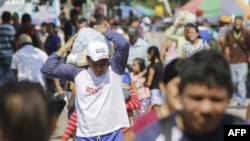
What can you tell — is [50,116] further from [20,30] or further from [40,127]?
[20,30]

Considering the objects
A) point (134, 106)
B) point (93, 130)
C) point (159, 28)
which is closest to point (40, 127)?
point (93, 130)

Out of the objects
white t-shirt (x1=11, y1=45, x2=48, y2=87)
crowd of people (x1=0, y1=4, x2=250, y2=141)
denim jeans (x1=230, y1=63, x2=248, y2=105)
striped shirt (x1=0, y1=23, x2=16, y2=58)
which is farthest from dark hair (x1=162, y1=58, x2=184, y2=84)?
denim jeans (x1=230, y1=63, x2=248, y2=105)

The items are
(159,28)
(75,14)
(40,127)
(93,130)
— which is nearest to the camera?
(40,127)

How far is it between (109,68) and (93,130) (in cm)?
58

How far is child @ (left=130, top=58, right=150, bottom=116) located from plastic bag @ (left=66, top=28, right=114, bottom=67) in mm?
3863

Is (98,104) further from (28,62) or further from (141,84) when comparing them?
(28,62)

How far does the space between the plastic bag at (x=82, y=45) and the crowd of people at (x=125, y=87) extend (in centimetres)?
5

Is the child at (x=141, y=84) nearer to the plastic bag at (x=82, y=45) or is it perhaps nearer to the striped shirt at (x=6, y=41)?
the striped shirt at (x=6, y=41)

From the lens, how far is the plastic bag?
648 centimetres

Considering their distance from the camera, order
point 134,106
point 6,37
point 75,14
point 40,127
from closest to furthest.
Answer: point 40,127
point 134,106
point 6,37
point 75,14

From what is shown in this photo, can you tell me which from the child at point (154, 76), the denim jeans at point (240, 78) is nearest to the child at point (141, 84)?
the child at point (154, 76)

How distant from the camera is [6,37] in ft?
46.0

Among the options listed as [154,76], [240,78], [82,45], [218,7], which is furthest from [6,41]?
[218,7]

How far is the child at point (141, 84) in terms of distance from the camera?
10.8m
